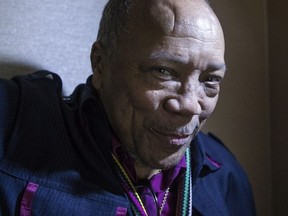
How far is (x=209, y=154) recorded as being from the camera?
1073 millimetres

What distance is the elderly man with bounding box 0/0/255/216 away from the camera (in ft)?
2.33

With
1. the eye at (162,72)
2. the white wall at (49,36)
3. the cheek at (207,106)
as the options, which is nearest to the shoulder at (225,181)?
the cheek at (207,106)

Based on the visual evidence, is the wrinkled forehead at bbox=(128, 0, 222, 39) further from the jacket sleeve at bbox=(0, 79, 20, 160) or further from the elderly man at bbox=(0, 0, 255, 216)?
the jacket sleeve at bbox=(0, 79, 20, 160)

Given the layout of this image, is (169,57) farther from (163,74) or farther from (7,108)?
(7,108)

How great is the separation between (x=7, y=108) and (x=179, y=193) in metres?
0.50

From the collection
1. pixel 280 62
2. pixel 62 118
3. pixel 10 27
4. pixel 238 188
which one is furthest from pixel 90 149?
pixel 280 62

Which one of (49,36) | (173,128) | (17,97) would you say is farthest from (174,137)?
(49,36)

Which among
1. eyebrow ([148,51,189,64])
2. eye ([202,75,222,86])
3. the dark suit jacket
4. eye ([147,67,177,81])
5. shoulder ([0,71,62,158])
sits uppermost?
eyebrow ([148,51,189,64])

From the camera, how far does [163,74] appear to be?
73 centimetres

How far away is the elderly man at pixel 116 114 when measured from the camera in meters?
0.71

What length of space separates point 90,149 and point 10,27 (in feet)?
1.49

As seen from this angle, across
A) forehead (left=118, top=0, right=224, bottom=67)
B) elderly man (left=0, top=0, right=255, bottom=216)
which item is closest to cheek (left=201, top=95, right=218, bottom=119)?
elderly man (left=0, top=0, right=255, bottom=216)

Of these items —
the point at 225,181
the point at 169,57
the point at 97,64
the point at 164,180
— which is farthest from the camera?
the point at 225,181

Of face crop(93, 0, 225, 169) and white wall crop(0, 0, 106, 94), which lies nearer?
face crop(93, 0, 225, 169)
